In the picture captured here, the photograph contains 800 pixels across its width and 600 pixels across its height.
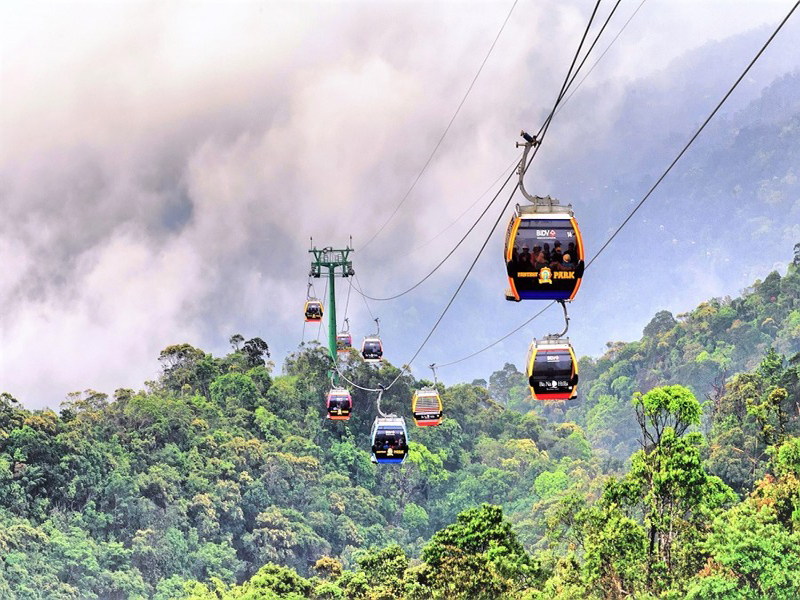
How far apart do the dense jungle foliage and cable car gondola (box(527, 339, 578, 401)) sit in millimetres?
18761

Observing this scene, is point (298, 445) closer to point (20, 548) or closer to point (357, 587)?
point (20, 548)

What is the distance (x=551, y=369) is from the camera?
23.0 meters

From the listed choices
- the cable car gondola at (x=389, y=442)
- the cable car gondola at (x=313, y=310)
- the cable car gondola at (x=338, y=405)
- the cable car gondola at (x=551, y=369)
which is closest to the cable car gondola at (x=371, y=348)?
the cable car gondola at (x=313, y=310)

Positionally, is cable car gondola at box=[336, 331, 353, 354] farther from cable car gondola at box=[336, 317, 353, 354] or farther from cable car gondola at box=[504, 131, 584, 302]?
cable car gondola at box=[504, 131, 584, 302]

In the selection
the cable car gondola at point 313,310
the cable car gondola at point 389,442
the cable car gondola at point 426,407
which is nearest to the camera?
the cable car gondola at point 389,442

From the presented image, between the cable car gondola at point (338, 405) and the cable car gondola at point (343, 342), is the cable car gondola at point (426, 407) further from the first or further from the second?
the cable car gondola at point (343, 342)

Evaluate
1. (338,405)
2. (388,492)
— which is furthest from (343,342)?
(388,492)

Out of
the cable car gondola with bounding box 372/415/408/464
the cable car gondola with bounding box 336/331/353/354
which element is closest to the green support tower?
the cable car gondola with bounding box 336/331/353/354

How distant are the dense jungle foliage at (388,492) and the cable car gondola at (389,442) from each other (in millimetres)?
9804

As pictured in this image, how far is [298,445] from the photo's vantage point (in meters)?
92.2

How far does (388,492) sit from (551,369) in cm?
7476

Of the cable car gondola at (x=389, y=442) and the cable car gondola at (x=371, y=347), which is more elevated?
the cable car gondola at (x=371, y=347)

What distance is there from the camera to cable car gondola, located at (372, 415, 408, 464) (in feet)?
124

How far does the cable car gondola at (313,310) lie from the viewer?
2504 inches
